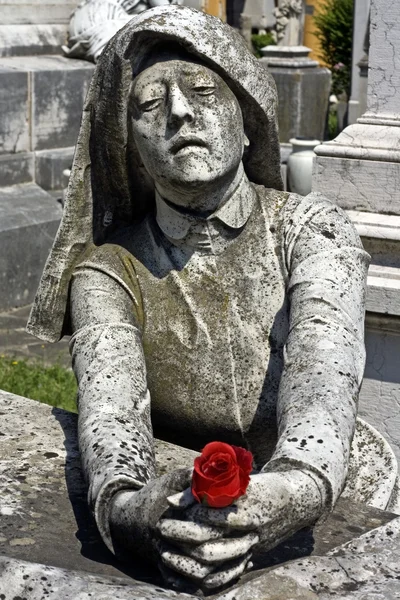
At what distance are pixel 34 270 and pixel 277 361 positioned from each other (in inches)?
194

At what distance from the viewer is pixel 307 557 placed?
8.41ft

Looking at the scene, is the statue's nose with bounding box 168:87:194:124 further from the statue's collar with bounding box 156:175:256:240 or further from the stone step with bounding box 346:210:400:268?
the stone step with bounding box 346:210:400:268

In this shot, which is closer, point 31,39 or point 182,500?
point 182,500

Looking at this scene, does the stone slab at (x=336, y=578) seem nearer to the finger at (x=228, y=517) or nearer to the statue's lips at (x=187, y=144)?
the finger at (x=228, y=517)

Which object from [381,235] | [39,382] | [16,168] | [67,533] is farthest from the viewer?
[16,168]

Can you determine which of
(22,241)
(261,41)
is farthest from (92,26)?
(261,41)

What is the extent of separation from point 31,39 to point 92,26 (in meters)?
0.46

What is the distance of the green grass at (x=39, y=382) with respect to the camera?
5.87 metres

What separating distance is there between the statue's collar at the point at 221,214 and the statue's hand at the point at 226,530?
34.2 inches

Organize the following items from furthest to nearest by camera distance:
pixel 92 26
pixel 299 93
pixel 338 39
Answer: pixel 338 39, pixel 299 93, pixel 92 26

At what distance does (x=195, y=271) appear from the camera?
3.19 metres

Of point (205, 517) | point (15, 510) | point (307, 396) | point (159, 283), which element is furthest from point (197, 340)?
→ point (205, 517)

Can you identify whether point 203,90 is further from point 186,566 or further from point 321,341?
point 186,566

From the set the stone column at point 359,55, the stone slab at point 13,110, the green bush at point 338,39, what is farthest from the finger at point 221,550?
the green bush at point 338,39
